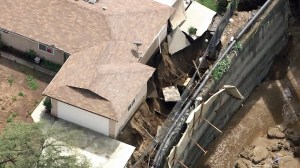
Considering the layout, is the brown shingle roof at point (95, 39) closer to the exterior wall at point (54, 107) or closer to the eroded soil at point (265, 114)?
the exterior wall at point (54, 107)

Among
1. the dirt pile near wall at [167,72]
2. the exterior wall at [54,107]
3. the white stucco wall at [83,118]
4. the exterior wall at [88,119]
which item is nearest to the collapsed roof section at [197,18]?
the dirt pile near wall at [167,72]

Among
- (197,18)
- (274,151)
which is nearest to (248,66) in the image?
(197,18)

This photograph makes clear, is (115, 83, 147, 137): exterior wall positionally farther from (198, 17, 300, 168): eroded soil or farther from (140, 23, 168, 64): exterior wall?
(198, 17, 300, 168): eroded soil

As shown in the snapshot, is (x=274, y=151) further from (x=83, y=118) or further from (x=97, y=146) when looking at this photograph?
(x=83, y=118)

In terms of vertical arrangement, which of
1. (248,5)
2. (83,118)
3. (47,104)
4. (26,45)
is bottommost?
(47,104)

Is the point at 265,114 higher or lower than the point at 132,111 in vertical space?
lower

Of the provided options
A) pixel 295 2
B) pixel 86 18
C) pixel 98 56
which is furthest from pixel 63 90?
pixel 295 2

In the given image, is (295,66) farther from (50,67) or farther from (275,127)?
(50,67)

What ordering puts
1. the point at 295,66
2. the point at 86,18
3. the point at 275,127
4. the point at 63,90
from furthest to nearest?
the point at 295,66
the point at 275,127
the point at 86,18
the point at 63,90
